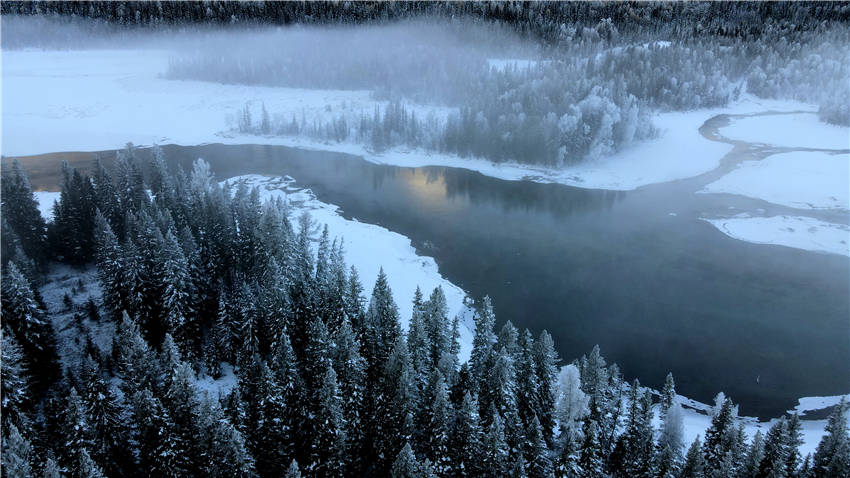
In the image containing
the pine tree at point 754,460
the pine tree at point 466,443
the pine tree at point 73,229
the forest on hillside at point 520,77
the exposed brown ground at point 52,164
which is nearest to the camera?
the pine tree at point 754,460

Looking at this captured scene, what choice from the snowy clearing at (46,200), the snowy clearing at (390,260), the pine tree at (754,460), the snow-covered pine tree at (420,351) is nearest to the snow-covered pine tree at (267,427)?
the snow-covered pine tree at (420,351)

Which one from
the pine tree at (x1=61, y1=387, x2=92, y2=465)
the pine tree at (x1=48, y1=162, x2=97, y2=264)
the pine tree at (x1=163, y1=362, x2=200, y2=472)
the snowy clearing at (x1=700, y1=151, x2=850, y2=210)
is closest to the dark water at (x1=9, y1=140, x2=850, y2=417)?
the snowy clearing at (x1=700, y1=151, x2=850, y2=210)

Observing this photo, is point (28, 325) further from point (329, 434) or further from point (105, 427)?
point (329, 434)

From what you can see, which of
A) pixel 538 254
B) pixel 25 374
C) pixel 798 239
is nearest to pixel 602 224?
pixel 538 254

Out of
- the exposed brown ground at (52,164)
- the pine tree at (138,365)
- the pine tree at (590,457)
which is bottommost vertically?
the pine tree at (590,457)

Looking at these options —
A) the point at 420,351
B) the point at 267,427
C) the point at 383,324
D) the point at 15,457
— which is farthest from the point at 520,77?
the point at 15,457

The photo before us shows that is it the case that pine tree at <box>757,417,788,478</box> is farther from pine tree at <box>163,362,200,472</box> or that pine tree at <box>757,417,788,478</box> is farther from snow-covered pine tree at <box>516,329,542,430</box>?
pine tree at <box>163,362,200,472</box>

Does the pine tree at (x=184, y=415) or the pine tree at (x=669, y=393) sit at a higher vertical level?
the pine tree at (x=184, y=415)

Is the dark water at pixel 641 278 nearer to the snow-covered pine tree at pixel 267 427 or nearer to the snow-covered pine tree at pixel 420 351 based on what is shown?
the snow-covered pine tree at pixel 420 351
